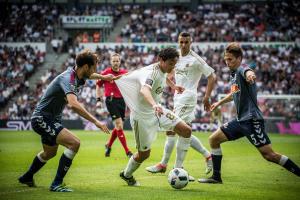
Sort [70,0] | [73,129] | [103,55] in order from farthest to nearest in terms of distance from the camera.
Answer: [70,0]
[103,55]
[73,129]

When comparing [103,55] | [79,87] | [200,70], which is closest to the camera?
[79,87]

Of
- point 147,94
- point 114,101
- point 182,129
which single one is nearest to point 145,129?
point 182,129

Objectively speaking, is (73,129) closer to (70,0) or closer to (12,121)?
(12,121)

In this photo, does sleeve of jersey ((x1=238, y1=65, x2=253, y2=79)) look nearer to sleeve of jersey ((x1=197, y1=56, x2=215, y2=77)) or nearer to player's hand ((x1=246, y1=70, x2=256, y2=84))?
player's hand ((x1=246, y1=70, x2=256, y2=84))

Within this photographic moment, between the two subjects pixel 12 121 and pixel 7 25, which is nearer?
pixel 12 121

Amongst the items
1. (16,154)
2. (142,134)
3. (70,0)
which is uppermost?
(70,0)

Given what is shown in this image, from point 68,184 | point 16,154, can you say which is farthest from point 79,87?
point 16,154

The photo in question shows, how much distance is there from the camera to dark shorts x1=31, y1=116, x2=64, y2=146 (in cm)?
905

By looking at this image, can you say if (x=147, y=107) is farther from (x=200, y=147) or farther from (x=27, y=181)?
(x=200, y=147)

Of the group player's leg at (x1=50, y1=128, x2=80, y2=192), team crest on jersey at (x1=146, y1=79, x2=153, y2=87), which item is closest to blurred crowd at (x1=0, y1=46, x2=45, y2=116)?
player's leg at (x1=50, y1=128, x2=80, y2=192)

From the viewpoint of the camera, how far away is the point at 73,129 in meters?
34.0

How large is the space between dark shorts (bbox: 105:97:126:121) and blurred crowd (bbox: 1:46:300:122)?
53.1ft

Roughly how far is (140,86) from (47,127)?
1825 millimetres

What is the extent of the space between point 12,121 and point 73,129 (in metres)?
4.07
